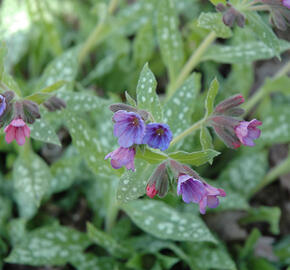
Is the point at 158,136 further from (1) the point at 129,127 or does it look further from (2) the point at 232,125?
(2) the point at 232,125

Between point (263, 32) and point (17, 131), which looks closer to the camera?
point (17, 131)

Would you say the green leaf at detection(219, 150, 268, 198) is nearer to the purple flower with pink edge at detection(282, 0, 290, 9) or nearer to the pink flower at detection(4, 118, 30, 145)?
the purple flower with pink edge at detection(282, 0, 290, 9)

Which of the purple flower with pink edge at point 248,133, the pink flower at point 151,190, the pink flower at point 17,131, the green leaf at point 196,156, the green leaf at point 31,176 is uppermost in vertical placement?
the pink flower at point 17,131

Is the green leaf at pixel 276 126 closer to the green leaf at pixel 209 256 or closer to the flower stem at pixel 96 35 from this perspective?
the green leaf at pixel 209 256

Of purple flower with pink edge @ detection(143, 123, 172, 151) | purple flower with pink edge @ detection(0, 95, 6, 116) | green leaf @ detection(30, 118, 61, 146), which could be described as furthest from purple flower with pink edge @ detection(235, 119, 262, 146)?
purple flower with pink edge @ detection(0, 95, 6, 116)

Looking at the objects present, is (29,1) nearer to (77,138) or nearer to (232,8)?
(77,138)

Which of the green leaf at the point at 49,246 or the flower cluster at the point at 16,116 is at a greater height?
the flower cluster at the point at 16,116

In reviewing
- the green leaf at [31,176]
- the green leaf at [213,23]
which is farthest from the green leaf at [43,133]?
the green leaf at [213,23]

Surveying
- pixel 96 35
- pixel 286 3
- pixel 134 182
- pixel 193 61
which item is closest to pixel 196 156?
pixel 134 182
